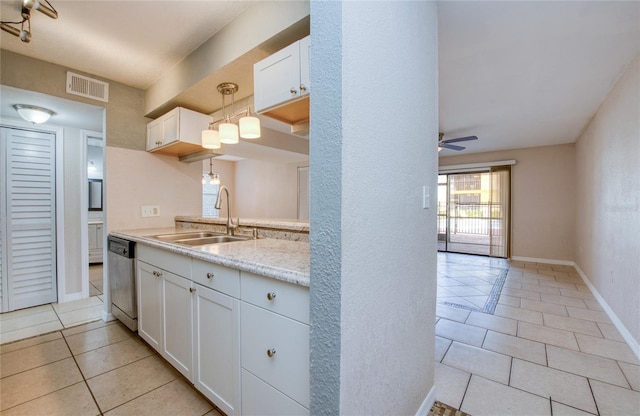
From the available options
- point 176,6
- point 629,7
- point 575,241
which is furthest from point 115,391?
point 575,241

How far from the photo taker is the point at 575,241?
5.13 m

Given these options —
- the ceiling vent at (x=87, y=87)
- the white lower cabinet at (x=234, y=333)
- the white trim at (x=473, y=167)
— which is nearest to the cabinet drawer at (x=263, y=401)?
the white lower cabinet at (x=234, y=333)

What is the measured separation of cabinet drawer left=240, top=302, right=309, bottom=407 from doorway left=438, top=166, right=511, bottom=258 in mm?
6163

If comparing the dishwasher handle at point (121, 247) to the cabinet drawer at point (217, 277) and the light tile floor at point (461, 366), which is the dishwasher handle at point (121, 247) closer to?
the light tile floor at point (461, 366)

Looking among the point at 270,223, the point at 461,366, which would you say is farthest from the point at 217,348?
the point at 461,366

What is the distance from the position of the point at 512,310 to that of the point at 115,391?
11.7ft

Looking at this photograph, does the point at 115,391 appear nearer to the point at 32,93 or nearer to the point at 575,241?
the point at 32,93

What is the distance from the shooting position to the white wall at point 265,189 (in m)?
7.22

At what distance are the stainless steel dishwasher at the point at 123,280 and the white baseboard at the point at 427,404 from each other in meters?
2.19

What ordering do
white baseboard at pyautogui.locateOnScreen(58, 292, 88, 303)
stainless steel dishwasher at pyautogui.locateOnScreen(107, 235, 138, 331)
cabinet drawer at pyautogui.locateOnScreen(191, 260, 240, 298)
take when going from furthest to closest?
white baseboard at pyautogui.locateOnScreen(58, 292, 88, 303), stainless steel dishwasher at pyautogui.locateOnScreen(107, 235, 138, 331), cabinet drawer at pyautogui.locateOnScreen(191, 260, 240, 298)

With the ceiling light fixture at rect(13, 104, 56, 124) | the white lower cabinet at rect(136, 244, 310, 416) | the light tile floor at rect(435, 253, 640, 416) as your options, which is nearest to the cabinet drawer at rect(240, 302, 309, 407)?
the white lower cabinet at rect(136, 244, 310, 416)

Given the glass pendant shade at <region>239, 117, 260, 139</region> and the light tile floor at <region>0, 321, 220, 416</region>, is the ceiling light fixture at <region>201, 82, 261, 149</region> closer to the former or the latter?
the glass pendant shade at <region>239, 117, 260, 139</region>

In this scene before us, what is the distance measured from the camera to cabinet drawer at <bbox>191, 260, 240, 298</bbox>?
4.45ft

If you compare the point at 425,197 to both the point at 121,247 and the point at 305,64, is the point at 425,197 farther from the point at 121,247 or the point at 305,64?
the point at 121,247
